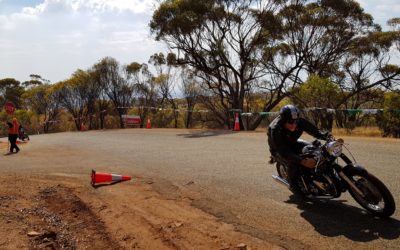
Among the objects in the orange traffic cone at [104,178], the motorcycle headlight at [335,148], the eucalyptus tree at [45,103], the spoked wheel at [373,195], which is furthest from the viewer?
the eucalyptus tree at [45,103]

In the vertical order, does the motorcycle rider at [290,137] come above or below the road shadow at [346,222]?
above

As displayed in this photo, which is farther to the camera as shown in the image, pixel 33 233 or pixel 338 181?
pixel 338 181

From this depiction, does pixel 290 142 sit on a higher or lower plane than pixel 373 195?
higher

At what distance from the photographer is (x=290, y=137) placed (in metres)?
7.34

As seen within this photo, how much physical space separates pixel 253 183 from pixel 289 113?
6.70 ft

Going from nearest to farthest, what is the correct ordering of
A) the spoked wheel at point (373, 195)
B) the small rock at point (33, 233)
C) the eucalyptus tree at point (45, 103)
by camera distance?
the spoked wheel at point (373, 195)
the small rock at point (33, 233)
the eucalyptus tree at point (45, 103)

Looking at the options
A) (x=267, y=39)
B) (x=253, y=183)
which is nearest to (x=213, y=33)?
(x=267, y=39)

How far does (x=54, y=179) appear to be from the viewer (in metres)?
10.2

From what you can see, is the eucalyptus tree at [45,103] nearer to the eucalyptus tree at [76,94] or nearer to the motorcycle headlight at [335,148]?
the eucalyptus tree at [76,94]

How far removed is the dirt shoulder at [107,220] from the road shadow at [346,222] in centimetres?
105

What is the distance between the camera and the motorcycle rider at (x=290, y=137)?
698 cm

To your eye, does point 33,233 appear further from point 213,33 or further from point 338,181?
point 213,33

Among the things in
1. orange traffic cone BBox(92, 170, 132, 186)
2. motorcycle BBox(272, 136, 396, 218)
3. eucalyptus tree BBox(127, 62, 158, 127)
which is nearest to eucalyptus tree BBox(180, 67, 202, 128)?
eucalyptus tree BBox(127, 62, 158, 127)

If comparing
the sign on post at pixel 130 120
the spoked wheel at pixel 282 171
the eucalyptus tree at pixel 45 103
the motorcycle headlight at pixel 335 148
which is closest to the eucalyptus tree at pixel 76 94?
the eucalyptus tree at pixel 45 103
